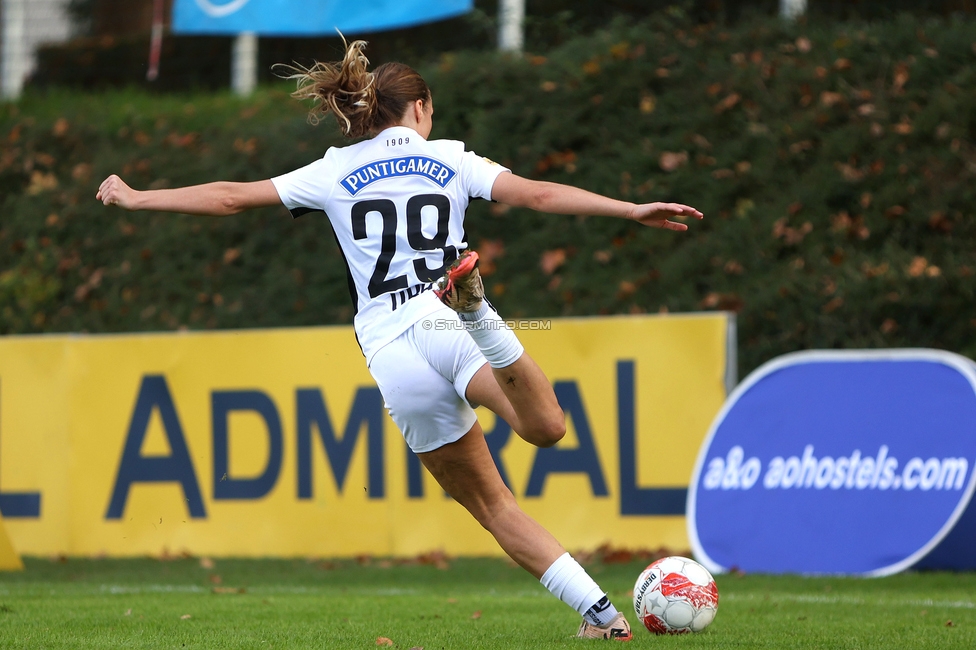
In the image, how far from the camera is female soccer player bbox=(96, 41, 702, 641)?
4781mm

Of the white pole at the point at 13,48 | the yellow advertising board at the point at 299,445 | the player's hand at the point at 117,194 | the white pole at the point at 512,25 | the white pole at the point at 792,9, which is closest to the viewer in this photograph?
the player's hand at the point at 117,194

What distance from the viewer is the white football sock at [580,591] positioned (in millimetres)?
4777

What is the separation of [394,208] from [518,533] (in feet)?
4.40

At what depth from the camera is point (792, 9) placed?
11188mm

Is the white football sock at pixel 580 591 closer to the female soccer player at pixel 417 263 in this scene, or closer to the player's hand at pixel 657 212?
the female soccer player at pixel 417 263

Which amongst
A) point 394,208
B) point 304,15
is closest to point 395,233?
point 394,208

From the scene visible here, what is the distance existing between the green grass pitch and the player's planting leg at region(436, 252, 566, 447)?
2.76 ft

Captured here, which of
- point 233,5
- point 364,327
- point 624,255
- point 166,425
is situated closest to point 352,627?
point 364,327

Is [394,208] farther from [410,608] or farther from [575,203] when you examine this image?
[410,608]

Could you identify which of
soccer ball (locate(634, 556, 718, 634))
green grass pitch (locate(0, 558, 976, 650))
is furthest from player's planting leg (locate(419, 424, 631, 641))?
soccer ball (locate(634, 556, 718, 634))

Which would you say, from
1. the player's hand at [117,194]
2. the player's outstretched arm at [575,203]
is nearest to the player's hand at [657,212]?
the player's outstretched arm at [575,203]

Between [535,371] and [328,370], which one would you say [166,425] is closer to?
[328,370]

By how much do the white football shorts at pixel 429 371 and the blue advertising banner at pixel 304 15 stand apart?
7.78 meters

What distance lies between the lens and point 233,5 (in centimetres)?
1265
